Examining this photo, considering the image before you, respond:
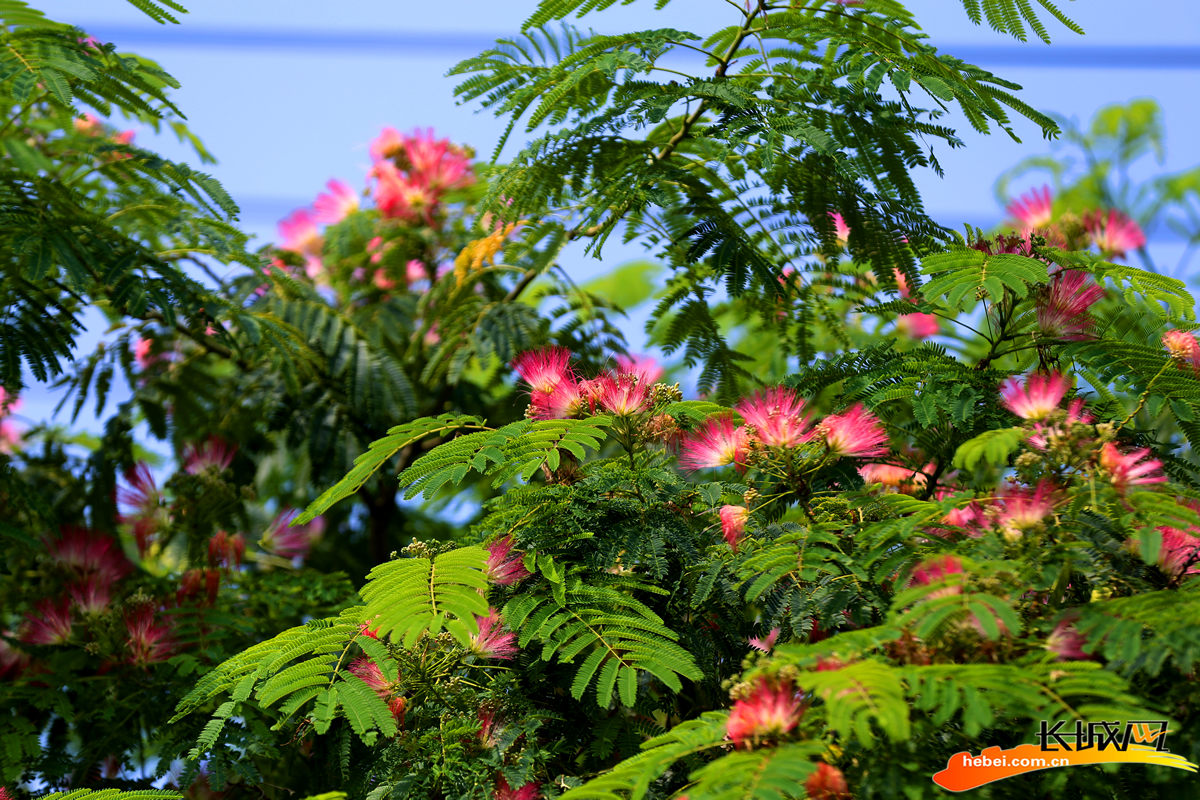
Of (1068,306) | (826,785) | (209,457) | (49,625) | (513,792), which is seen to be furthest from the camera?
(209,457)

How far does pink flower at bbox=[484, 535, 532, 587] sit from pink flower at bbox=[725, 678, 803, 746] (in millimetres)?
776

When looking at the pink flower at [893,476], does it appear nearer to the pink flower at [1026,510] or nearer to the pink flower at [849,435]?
the pink flower at [849,435]

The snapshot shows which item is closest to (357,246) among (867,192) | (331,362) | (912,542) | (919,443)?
Answer: (331,362)

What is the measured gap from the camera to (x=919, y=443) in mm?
2959

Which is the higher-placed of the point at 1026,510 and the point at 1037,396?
the point at 1037,396

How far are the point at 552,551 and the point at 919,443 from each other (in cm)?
115

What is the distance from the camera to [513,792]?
7.54 ft

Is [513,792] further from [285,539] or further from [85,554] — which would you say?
[285,539]

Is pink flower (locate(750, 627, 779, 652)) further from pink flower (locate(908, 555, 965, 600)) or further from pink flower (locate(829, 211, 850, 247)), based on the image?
pink flower (locate(829, 211, 850, 247))

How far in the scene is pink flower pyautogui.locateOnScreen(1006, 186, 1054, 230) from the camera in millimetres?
4320

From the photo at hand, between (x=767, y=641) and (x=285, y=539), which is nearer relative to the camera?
(x=767, y=641)

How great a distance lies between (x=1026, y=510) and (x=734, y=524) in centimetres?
70

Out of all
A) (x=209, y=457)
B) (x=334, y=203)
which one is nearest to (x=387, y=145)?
(x=334, y=203)

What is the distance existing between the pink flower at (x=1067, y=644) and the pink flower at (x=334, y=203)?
472 cm
